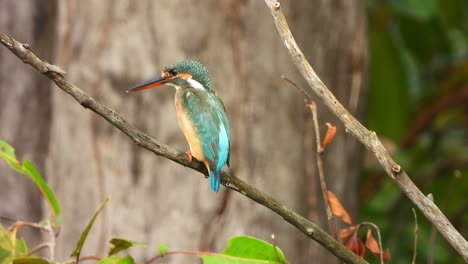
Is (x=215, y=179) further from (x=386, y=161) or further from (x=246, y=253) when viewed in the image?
(x=386, y=161)

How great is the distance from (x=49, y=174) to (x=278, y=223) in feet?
3.10

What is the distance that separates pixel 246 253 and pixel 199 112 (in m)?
0.47

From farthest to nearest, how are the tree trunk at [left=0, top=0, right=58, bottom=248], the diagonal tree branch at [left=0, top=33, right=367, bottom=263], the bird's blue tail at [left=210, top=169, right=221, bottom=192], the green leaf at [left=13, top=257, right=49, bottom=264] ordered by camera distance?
the tree trunk at [left=0, top=0, right=58, bottom=248] < the bird's blue tail at [left=210, top=169, right=221, bottom=192] < the green leaf at [left=13, top=257, right=49, bottom=264] < the diagonal tree branch at [left=0, top=33, right=367, bottom=263]

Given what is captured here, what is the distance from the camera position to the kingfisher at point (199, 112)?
173 cm

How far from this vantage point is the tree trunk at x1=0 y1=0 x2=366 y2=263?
2.86 m

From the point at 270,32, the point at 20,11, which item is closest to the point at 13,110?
the point at 20,11

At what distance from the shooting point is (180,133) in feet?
9.42

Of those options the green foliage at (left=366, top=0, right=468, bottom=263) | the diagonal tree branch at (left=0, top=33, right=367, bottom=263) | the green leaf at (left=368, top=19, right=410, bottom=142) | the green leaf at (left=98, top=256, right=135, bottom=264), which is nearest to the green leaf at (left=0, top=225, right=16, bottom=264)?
the green leaf at (left=98, top=256, right=135, bottom=264)

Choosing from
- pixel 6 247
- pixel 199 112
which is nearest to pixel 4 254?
pixel 6 247

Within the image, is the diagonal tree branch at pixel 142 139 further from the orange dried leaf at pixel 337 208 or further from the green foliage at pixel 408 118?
the green foliage at pixel 408 118

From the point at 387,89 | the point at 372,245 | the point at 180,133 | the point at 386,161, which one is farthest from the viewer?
the point at 387,89

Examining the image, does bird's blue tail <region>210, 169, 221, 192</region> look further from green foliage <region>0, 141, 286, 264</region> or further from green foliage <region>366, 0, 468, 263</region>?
green foliage <region>366, 0, 468, 263</region>

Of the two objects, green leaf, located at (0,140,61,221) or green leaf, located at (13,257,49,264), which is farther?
green leaf, located at (0,140,61,221)

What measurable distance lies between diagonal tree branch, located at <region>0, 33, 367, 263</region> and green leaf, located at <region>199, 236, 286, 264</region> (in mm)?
120
